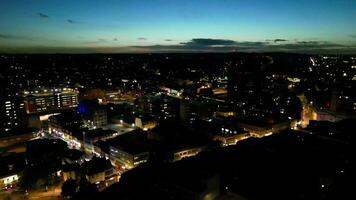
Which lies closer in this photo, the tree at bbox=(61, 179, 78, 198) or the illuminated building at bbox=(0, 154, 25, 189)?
the tree at bbox=(61, 179, 78, 198)

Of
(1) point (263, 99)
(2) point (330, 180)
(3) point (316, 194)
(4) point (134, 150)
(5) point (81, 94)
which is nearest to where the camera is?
(3) point (316, 194)

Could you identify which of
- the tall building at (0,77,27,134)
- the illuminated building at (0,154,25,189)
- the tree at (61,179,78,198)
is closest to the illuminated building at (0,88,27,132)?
the tall building at (0,77,27,134)

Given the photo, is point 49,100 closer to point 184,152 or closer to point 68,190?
point 184,152

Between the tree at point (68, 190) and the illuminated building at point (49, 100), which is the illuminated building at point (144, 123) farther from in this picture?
the tree at point (68, 190)

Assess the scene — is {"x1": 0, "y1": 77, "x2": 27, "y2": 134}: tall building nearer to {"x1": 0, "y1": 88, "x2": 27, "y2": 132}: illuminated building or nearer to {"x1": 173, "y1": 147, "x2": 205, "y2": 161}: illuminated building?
{"x1": 0, "y1": 88, "x2": 27, "y2": 132}: illuminated building

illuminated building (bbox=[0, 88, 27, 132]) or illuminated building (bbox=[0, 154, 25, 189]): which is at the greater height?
illuminated building (bbox=[0, 88, 27, 132])

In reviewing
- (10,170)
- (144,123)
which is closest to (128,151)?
(10,170)

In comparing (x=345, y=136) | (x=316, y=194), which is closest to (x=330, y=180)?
(x=316, y=194)

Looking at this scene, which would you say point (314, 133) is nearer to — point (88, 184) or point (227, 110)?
point (227, 110)
